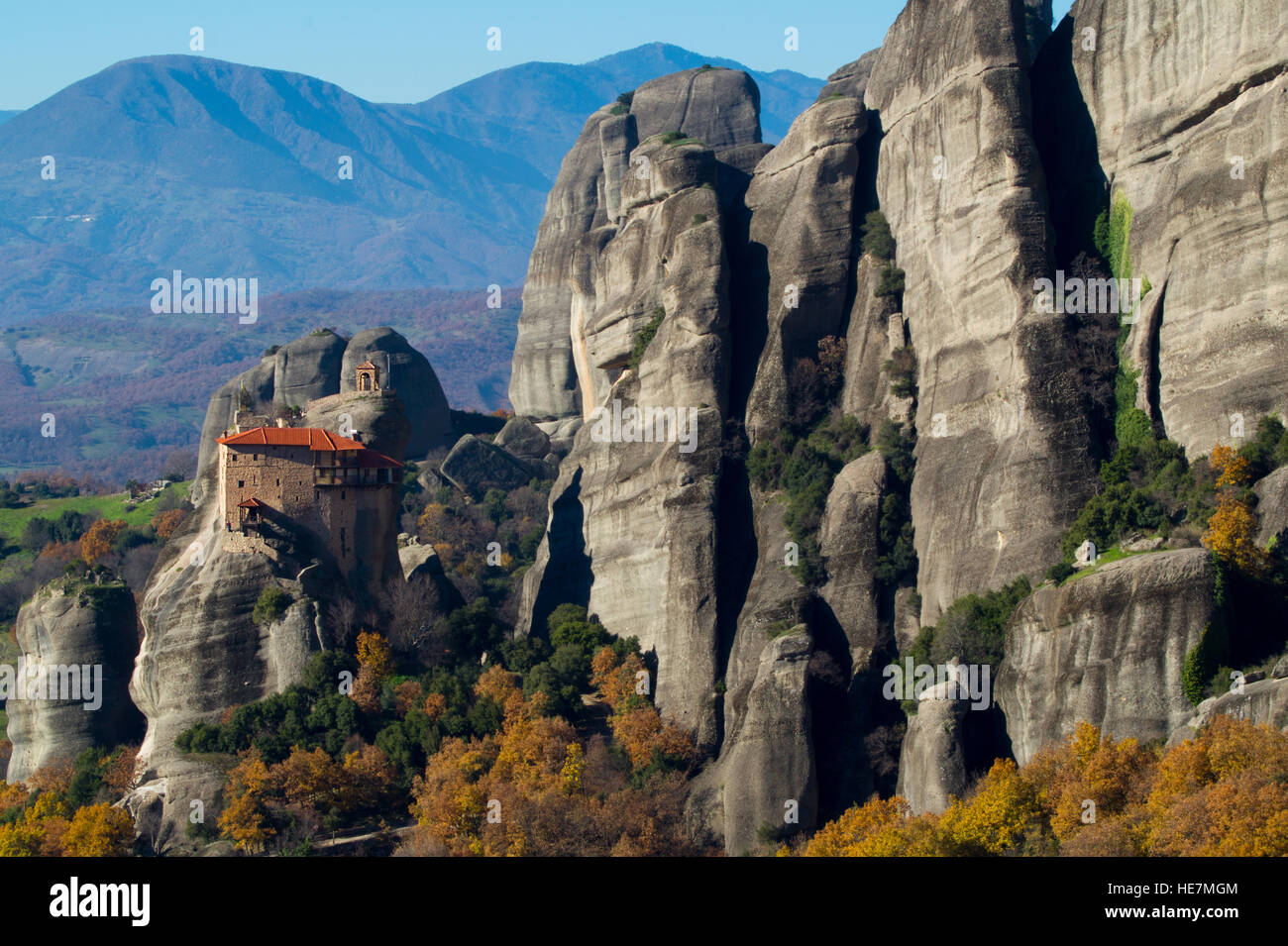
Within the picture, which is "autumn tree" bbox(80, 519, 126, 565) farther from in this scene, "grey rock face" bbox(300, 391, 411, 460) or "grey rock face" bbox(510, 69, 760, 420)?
"grey rock face" bbox(300, 391, 411, 460)

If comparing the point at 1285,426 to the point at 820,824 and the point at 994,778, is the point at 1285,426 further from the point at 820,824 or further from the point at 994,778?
the point at 820,824

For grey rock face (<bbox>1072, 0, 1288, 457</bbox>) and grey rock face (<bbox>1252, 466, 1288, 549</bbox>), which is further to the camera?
grey rock face (<bbox>1072, 0, 1288, 457</bbox>)

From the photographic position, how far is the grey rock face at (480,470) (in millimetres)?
98250

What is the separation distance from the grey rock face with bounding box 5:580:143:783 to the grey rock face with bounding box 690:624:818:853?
21304 mm

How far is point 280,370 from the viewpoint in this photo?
103625 millimetres

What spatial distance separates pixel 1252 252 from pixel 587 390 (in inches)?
1474

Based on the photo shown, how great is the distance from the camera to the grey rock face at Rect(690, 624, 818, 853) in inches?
2165

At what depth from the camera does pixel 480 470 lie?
3883 inches

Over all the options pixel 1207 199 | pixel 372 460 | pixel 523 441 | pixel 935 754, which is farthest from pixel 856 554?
pixel 523 441

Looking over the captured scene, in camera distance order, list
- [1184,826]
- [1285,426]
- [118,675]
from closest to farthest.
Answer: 1. [1184,826]
2. [1285,426]
3. [118,675]

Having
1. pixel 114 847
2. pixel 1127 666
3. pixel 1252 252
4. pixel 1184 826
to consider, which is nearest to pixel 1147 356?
pixel 1252 252

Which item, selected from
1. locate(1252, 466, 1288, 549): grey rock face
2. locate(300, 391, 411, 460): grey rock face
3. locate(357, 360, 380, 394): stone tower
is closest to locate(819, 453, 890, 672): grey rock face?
locate(1252, 466, 1288, 549): grey rock face

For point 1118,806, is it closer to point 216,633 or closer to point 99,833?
point 99,833

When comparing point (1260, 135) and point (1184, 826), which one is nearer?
point (1184, 826)
